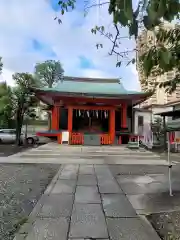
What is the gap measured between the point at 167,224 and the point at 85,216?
1291mm

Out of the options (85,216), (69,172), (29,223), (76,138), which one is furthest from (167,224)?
(76,138)

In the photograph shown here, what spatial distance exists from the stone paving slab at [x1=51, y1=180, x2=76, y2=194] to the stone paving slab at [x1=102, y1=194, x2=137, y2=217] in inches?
37.6

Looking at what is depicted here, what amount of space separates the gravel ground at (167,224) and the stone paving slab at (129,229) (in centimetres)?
14

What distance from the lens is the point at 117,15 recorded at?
1.64m

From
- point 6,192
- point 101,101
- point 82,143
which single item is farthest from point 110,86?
point 6,192

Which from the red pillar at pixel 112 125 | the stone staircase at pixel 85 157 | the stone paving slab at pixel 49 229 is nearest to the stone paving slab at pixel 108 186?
the stone paving slab at pixel 49 229

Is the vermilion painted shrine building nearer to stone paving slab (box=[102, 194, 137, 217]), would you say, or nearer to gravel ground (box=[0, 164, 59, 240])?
gravel ground (box=[0, 164, 59, 240])

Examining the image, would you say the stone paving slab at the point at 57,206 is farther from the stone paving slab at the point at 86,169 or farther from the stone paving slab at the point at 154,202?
the stone paving slab at the point at 86,169

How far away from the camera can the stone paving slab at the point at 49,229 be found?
380 cm

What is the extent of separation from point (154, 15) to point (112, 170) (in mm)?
8876

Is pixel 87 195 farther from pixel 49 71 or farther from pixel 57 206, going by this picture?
pixel 49 71

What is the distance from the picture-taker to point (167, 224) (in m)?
4.46

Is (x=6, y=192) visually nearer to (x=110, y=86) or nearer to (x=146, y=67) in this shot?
(x=146, y=67)

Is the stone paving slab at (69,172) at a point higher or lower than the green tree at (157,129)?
lower
